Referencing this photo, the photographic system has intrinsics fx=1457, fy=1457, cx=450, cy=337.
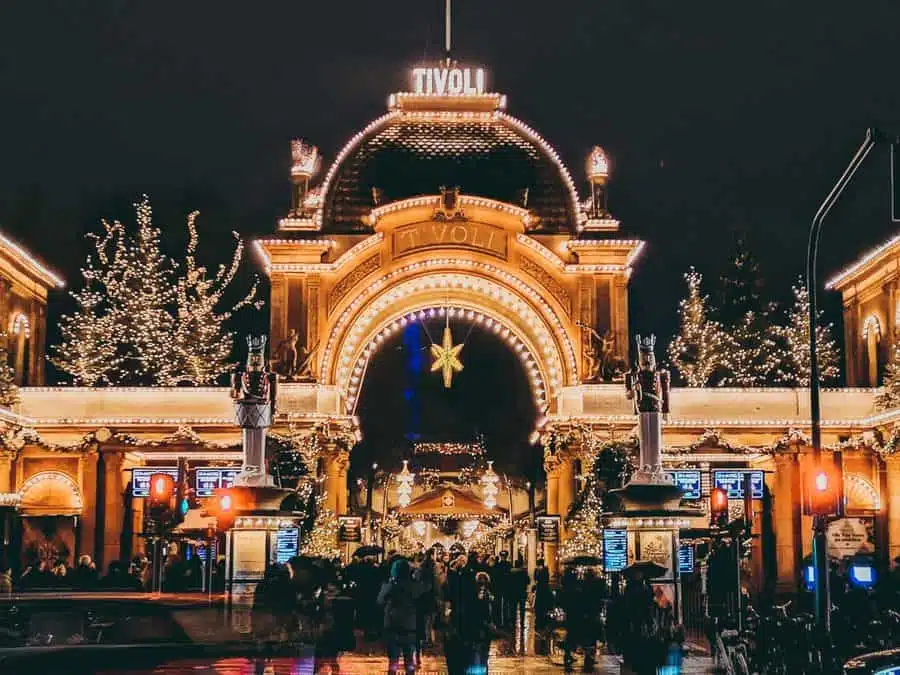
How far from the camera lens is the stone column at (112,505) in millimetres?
46094

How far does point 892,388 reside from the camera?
45125mm

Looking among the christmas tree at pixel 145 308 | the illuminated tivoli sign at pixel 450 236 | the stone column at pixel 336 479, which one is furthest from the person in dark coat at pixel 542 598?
the christmas tree at pixel 145 308

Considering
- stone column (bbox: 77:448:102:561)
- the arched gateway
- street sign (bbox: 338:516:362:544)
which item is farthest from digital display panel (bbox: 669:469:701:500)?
stone column (bbox: 77:448:102:561)

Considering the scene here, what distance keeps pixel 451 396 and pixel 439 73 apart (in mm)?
23565

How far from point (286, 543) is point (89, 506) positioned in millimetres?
17782

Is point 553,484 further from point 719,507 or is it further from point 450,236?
point 719,507

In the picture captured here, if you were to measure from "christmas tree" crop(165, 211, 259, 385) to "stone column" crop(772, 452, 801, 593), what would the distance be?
25908 mm

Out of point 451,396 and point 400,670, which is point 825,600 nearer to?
point 400,670

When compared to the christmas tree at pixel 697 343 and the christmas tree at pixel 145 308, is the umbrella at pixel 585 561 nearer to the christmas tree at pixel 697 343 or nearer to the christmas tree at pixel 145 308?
the christmas tree at pixel 145 308

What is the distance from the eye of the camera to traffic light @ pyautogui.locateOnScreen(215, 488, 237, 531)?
2759 cm

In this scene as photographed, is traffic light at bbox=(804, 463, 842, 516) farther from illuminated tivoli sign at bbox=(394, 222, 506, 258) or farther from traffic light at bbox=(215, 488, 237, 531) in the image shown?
illuminated tivoli sign at bbox=(394, 222, 506, 258)

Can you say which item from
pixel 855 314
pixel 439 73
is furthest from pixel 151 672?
pixel 855 314

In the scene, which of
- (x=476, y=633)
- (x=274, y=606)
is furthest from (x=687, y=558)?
(x=476, y=633)

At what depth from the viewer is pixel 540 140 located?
5019 centimetres
